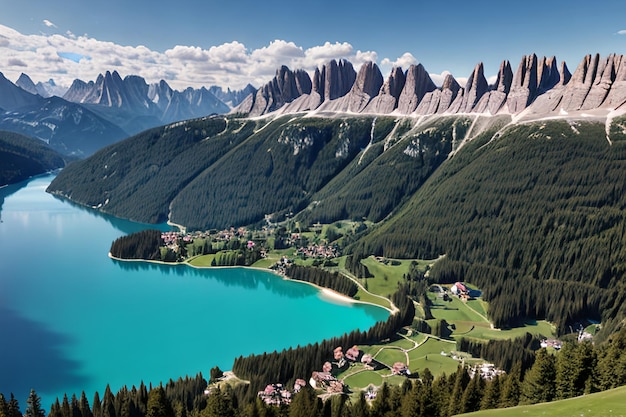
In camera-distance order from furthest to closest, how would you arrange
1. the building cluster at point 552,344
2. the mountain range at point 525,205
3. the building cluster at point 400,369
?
the mountain range at point 525,205
the building cluster at point 552,344
the building cluster at point 400,369

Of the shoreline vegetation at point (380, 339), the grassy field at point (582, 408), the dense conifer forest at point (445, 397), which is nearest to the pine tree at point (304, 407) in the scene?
the dense conifer forest at point (445, 397)

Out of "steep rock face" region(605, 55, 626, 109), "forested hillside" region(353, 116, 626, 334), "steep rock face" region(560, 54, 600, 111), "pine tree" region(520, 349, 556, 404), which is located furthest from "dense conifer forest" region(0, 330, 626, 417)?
"steep rock face" region(560, 54, 600, 111)

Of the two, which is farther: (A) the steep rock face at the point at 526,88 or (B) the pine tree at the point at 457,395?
(A) the steep rock face at the point at 526,88

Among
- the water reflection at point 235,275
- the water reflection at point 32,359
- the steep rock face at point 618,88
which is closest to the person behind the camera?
the water reflection at point 32,359

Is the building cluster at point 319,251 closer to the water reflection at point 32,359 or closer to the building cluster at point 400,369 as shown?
the building cluster at point 400,369

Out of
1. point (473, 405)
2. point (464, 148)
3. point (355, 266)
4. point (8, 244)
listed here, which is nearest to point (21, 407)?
point (473, 405)
